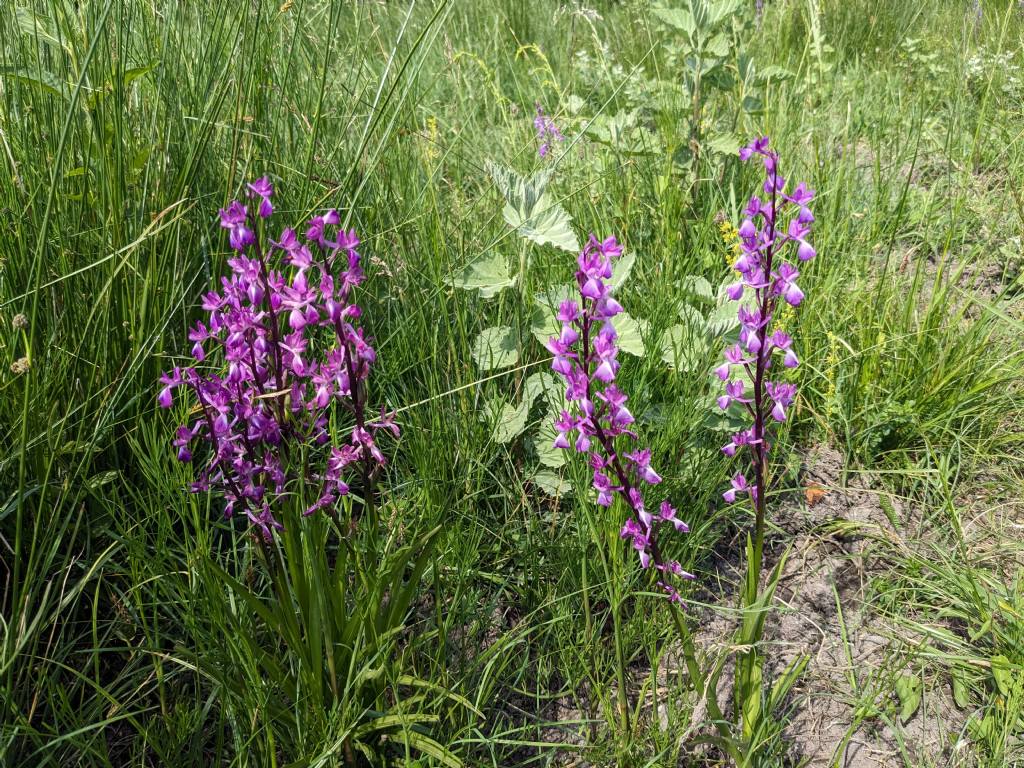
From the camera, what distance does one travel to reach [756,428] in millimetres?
1453

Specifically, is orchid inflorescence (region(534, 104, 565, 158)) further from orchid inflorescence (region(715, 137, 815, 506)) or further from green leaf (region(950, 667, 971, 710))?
green leaf (region(950, 667, 971, 710))

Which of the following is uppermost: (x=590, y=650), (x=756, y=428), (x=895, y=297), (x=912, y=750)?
(x=756, y=428)

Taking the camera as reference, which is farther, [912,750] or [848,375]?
[848,375]

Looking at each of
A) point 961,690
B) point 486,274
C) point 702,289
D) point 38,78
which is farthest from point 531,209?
point 961,690

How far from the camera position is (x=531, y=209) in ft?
6.64

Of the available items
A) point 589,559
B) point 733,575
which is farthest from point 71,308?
point 733,575

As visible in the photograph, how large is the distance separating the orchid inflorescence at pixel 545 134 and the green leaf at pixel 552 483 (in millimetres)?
1317

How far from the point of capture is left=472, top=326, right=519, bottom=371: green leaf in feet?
6.89

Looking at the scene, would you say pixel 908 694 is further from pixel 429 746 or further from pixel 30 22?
pixel 30 22

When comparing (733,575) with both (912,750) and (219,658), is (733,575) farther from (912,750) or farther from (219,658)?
(219,658)

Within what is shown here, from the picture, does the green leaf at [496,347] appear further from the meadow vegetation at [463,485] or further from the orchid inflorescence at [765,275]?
the orchid inflorescence at [765,275]

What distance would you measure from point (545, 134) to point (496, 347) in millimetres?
1259

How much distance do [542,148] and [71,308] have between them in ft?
5.31

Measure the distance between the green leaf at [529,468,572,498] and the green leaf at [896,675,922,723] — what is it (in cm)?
80
